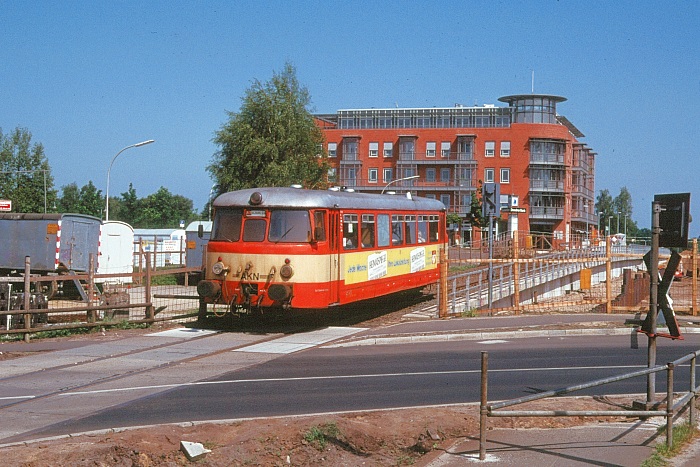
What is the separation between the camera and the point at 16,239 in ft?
107

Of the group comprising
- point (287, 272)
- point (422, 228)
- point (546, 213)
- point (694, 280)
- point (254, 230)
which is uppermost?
point (546, 213)

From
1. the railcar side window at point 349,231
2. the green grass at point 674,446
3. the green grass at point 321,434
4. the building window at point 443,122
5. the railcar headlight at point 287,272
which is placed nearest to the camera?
the green grass at point 674,446

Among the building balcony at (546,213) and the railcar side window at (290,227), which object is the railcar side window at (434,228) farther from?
the building balcony at (546,213)

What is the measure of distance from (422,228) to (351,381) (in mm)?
14228

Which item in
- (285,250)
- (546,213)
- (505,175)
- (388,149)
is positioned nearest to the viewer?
(285,250)

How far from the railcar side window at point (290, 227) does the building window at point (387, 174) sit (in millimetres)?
73889

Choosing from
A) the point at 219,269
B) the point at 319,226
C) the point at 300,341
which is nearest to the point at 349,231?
the point at 319,226

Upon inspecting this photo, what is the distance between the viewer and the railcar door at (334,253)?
2088 cm

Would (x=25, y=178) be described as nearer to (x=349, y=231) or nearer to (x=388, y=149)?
(x=388, y=149)

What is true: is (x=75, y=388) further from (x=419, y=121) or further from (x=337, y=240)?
(x=419, y=121)

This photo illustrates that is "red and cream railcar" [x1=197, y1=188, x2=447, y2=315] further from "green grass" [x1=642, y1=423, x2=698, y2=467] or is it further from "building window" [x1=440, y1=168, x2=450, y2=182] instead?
"building window" [x1=440, y1=168, x2=450, y2=182]

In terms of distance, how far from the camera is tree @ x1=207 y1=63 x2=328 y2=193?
53.7 meters

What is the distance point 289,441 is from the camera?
31.0 feet

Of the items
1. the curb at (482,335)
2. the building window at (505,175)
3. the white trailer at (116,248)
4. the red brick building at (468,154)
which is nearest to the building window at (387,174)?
the red brick building at (468,154)
